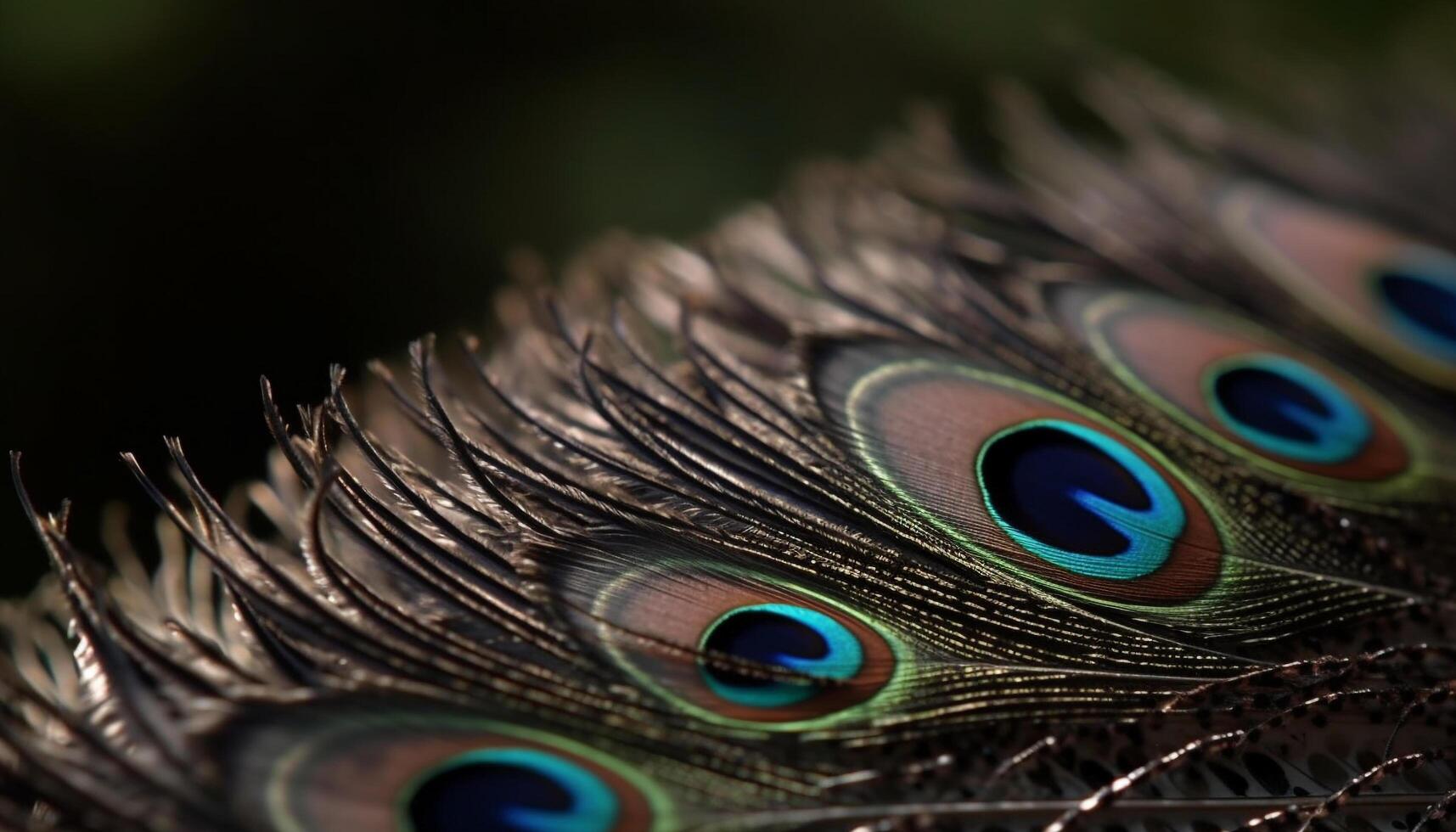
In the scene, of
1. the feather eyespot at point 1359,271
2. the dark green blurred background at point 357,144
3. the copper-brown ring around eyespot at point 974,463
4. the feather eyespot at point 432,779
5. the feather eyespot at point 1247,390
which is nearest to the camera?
the feather eyespot at point 432,779

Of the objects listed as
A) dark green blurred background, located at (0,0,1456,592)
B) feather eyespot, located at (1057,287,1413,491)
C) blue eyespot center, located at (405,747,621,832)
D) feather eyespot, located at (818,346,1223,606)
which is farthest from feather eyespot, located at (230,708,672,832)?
dark green blurred background, located at (0,0,1456,592)

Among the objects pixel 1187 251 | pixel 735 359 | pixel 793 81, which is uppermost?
pixel 793 81

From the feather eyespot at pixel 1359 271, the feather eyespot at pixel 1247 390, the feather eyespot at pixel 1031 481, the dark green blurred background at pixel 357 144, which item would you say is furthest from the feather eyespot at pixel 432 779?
the dark green blurred background at pixel 357 144

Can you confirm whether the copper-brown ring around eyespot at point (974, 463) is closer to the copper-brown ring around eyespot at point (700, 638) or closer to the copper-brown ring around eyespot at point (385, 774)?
the copper-brown ring around eyespot at point (700, 638)

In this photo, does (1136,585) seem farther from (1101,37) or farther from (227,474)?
(1101,37)

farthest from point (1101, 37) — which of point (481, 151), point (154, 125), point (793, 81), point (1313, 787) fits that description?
point (1313, 787)

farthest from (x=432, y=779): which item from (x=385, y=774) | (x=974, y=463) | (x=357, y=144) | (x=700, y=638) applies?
(x=357, y=144)
